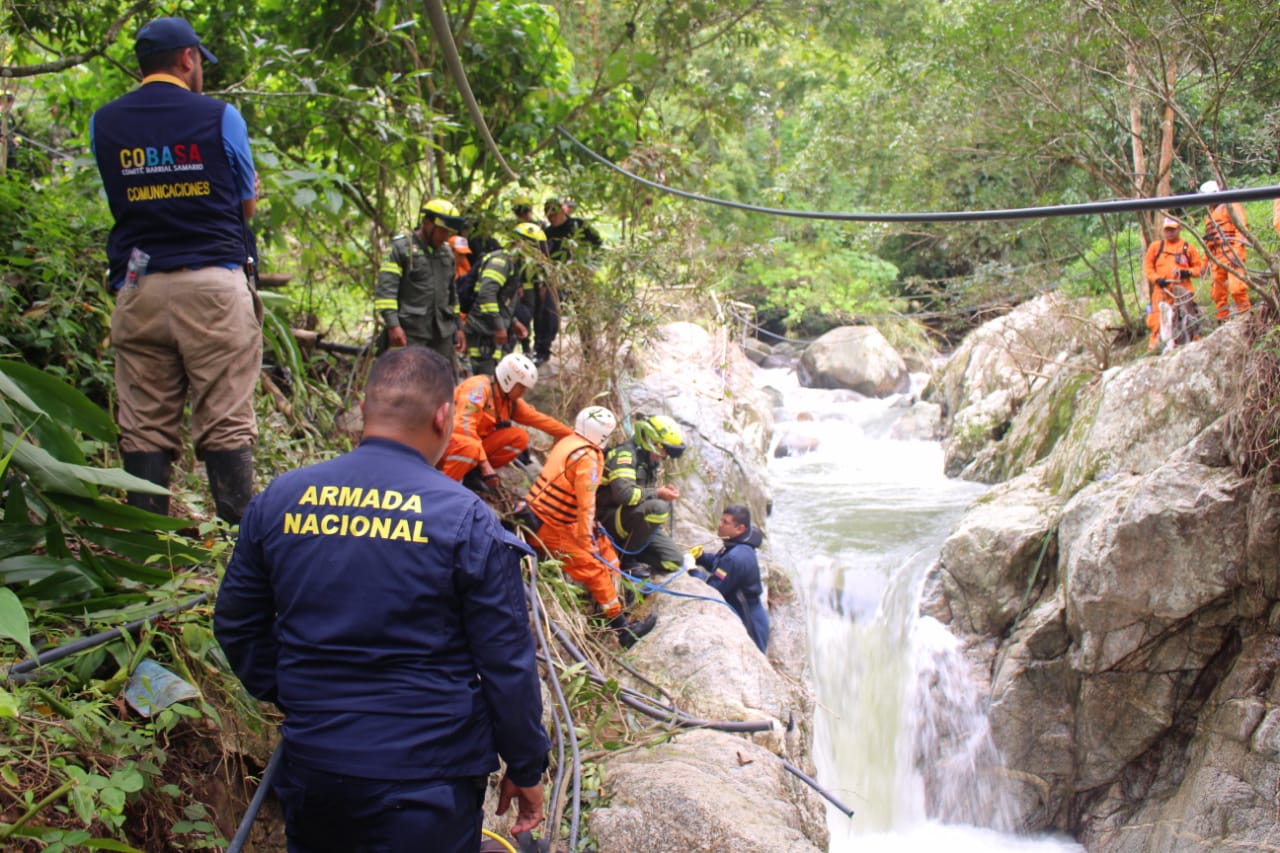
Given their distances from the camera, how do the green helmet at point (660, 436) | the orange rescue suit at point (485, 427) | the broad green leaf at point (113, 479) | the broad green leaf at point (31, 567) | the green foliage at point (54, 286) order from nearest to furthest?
the broad green leaf at point (31, 567) → the broad green leaf at point (113, 479) → the green foliage at point (54, 286) → the orange rescue suit at point (485, 427) → the green helmet at point (660, 436)

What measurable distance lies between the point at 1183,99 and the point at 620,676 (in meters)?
8.69

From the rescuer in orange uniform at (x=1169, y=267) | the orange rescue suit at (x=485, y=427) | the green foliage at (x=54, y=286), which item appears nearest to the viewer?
the green foliage at (x=54, y=286)

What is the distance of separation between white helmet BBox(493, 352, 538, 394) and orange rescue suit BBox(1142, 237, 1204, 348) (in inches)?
259

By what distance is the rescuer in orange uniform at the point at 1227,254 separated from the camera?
23.1 ft

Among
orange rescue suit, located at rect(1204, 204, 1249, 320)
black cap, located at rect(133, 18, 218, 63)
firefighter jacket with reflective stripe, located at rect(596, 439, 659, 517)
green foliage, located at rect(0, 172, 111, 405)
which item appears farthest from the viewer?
orange rescue suit, located at rect(1204, 204, 1249, 320)

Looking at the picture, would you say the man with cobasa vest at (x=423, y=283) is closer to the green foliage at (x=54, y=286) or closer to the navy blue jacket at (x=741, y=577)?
the green foliage at (x=54, y=286)

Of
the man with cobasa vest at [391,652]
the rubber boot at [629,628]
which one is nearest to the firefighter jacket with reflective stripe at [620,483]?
the rubber boot at [629,628]

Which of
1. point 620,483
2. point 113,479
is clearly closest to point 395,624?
point 113,479

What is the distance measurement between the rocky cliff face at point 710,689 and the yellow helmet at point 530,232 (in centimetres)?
128

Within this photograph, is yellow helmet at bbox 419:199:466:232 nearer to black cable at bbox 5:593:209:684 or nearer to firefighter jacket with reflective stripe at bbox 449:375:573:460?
firefighter jacket with reflective stripe at bbox 449:375:573:460

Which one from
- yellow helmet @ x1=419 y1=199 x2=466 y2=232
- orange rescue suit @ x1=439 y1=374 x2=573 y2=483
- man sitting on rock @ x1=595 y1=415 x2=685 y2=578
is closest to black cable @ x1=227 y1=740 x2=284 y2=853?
orange rescue suit @ x1=439 y1=374 x2=573 y2=483

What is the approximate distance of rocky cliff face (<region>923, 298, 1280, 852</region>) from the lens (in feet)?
20.7

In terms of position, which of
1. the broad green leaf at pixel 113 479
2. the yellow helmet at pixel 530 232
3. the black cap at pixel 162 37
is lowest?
the broad green leaf at pixel 113 479

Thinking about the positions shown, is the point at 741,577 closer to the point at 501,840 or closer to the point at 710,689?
the point at 710,689
